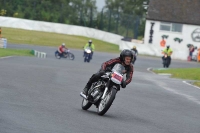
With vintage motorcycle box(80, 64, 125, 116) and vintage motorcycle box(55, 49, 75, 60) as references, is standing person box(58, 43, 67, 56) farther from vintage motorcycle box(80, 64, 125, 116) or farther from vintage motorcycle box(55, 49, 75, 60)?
vintage motorcycle box(80, 64, 125, 116)

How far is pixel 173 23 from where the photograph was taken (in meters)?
67.9

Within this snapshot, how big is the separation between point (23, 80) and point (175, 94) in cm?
516

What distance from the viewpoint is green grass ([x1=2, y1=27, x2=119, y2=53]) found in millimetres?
61344

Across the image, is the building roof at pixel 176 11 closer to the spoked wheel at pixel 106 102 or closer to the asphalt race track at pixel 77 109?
the asphalt race track at pixel 77 109

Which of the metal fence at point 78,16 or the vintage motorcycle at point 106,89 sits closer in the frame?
the vintage motorcycle at point 106,89

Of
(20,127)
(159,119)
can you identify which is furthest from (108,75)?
(20,127)

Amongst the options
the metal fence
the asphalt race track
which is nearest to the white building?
the metal fence

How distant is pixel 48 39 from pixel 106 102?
51701 millimetres

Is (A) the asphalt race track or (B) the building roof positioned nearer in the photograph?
(A) the asphalt race track

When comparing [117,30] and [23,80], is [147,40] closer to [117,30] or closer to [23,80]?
[117,30]

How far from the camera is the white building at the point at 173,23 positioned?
6688 cm

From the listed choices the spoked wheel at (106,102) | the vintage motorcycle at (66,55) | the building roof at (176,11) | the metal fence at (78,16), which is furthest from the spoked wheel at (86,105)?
the metal fence at (78,16)

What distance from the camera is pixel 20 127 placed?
31.4 ft

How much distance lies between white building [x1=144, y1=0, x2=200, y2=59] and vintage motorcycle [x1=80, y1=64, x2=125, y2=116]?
52702 mm
